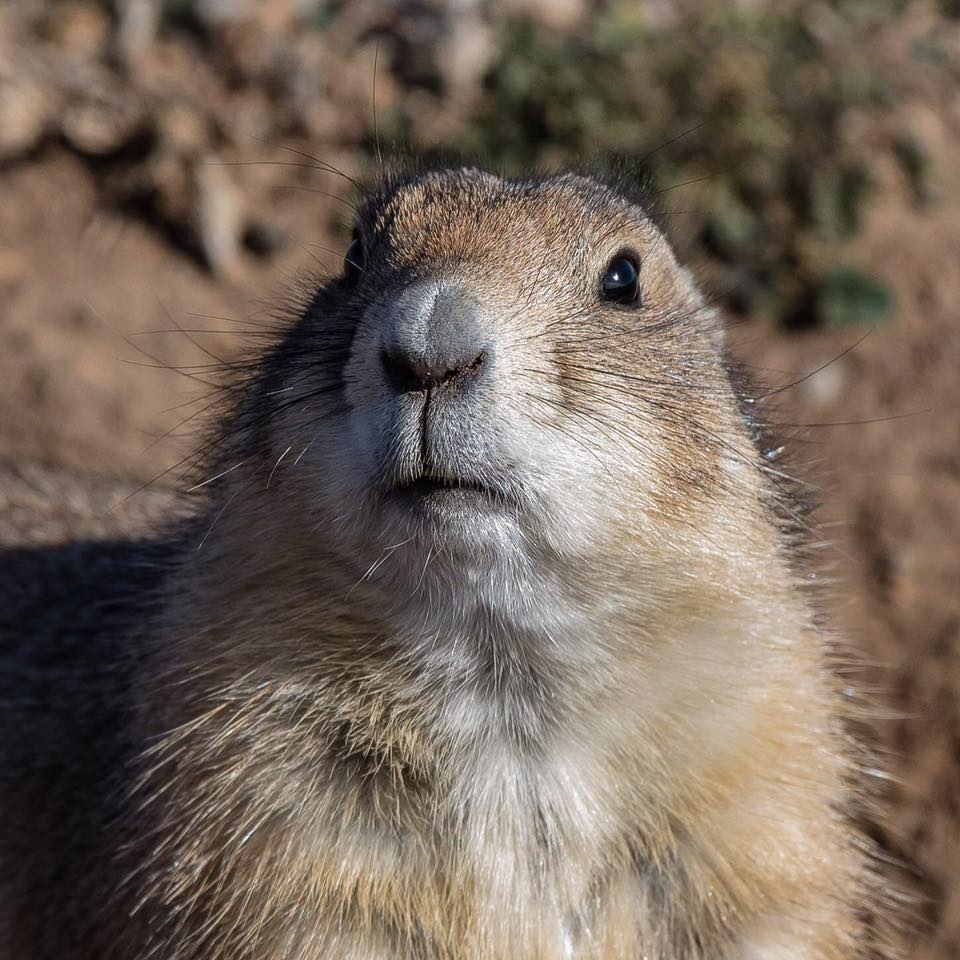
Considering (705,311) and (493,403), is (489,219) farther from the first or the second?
(705,311)

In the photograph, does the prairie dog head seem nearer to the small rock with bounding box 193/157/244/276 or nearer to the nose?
the nose

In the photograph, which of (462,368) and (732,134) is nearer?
(462,368)

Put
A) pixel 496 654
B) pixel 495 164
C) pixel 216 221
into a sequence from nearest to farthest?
pixel 496 654 < pixel 495 164 < pixel 216 221

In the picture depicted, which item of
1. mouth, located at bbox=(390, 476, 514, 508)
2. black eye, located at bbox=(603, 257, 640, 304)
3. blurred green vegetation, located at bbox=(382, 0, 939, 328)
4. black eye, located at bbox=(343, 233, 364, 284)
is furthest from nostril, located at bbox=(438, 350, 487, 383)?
blurred green vegetation, located at bbox=(382, 0, 939, 328)

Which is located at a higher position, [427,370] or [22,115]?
[22,115]

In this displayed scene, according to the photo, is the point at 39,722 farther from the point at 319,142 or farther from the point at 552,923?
the point at 319,142

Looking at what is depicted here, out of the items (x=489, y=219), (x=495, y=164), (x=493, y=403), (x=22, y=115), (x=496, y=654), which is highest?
(x=495, y=164)

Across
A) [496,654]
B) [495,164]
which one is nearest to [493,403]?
[496,654]
